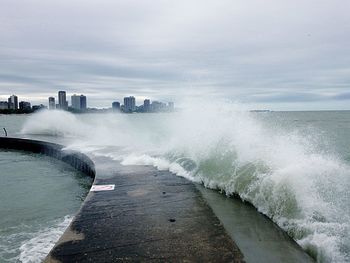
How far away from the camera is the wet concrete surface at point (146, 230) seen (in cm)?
377

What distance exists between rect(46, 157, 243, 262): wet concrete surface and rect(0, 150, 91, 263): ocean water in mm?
892

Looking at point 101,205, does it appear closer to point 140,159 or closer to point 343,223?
point 343,223

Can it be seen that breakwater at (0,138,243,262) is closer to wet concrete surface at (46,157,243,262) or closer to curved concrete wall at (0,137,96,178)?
wet concrete surface at (46,157,243,262)

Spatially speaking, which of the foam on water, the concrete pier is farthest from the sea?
the concrete pier

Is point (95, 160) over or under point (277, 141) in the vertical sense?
under

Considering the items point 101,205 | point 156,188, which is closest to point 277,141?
point 156,188

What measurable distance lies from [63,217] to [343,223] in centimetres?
521

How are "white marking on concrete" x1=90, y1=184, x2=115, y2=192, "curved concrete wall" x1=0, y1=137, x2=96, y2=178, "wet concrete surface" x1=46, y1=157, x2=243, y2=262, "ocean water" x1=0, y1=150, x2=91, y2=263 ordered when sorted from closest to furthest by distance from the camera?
"wet concrete surface" x1=46, y1=157, x2=243, y2=262
"ocean water" x1=0, y1=150, x2=91, y2=263
"white marking on concrete" x1=90, y1=184, x2=115, y2=192
"curved concrete wall" x1=0, y1=137, x2=96, y2=178

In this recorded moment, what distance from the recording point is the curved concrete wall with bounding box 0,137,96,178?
39.1 feet

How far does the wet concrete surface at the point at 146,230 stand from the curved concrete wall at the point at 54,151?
165 inches

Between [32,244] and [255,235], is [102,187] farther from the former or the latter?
[255,235]

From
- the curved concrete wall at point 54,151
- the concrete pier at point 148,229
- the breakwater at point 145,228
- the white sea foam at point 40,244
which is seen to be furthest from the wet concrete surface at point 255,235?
the curved concrete wall at point 54,151

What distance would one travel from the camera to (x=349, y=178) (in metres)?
8.55

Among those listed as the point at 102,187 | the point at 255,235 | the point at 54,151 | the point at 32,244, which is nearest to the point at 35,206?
the point at 102,187
